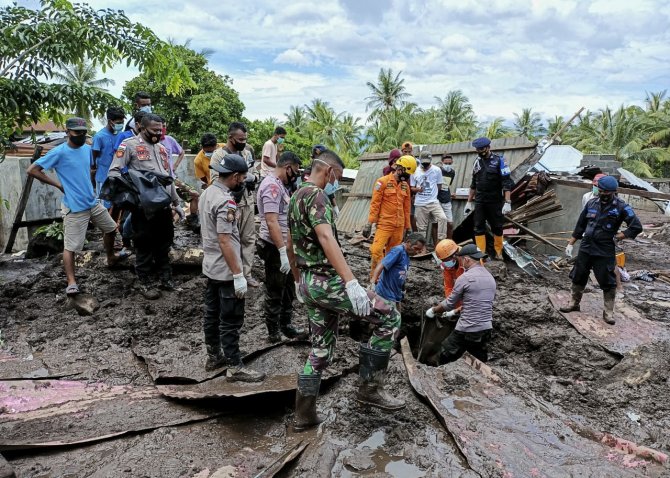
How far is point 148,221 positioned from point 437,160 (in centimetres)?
706

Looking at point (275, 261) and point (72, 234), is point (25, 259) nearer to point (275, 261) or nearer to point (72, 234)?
point (72, 234)

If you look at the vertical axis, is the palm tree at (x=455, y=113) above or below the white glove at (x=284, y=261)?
above

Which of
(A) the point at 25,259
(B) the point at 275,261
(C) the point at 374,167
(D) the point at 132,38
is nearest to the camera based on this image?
(B) the point at 275,261

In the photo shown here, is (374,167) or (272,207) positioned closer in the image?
(272,207)

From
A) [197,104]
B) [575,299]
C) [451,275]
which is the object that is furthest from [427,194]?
[197,104]

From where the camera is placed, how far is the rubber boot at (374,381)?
344 cm

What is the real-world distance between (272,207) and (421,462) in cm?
234

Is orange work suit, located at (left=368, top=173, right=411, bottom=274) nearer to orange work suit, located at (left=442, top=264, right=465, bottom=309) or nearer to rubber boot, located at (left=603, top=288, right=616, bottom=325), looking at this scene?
orange work suit, located at (left=442, top=264, right=465, bottom=309)

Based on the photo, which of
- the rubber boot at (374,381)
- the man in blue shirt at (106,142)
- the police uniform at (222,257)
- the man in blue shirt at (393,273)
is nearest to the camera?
the rubber boot at (374,381)

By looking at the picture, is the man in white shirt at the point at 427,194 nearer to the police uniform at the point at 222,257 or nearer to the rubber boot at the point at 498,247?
the rubber boot at the point at 498,247

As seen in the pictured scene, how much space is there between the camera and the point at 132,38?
607cm

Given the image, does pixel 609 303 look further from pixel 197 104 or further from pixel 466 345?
pixel 197 104

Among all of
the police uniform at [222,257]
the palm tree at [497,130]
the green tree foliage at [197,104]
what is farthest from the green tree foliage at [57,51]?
the palm tree at [497,130]

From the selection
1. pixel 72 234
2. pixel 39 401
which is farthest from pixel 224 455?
pixel 72 234
